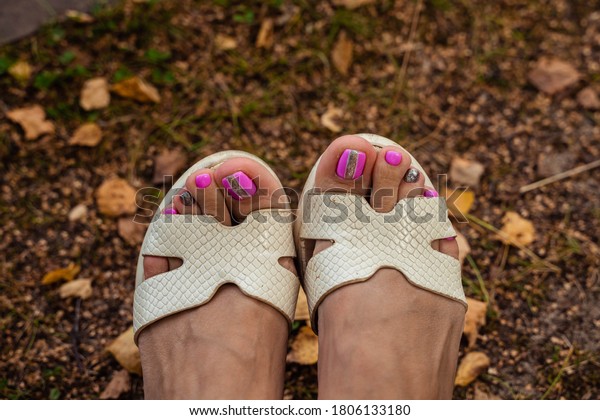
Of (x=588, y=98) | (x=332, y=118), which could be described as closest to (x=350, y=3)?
(x=332, y=118)

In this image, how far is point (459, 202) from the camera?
1314 millimetres

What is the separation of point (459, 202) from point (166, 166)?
2.16 ft

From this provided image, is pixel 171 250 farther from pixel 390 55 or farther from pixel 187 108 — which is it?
pixel 390 55

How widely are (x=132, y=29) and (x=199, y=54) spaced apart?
17 centimetres

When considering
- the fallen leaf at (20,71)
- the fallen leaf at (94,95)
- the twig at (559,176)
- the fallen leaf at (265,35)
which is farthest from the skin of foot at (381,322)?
the fallen leaf at (20,71)

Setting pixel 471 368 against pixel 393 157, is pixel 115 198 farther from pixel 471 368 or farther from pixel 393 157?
pixel 471 368

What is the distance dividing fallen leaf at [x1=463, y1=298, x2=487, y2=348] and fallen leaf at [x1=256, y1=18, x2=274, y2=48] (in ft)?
2.49

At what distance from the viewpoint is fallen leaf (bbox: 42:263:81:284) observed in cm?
123

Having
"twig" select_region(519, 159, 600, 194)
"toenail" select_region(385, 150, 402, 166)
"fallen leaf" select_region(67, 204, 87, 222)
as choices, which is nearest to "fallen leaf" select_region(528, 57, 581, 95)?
"twig" select_region(519, 159, 600, 194)

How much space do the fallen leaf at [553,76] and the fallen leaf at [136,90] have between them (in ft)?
2.95

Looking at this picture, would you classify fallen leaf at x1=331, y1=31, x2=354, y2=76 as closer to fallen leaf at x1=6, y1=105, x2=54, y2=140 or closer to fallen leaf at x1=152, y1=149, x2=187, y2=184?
fallen leaf at x1=152, y1=149, x2=187, y2=184

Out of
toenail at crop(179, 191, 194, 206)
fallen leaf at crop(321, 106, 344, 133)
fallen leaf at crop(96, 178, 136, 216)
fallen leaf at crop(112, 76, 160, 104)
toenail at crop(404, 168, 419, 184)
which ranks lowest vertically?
fallen leaf at crop(96, 178, 136, 216)
